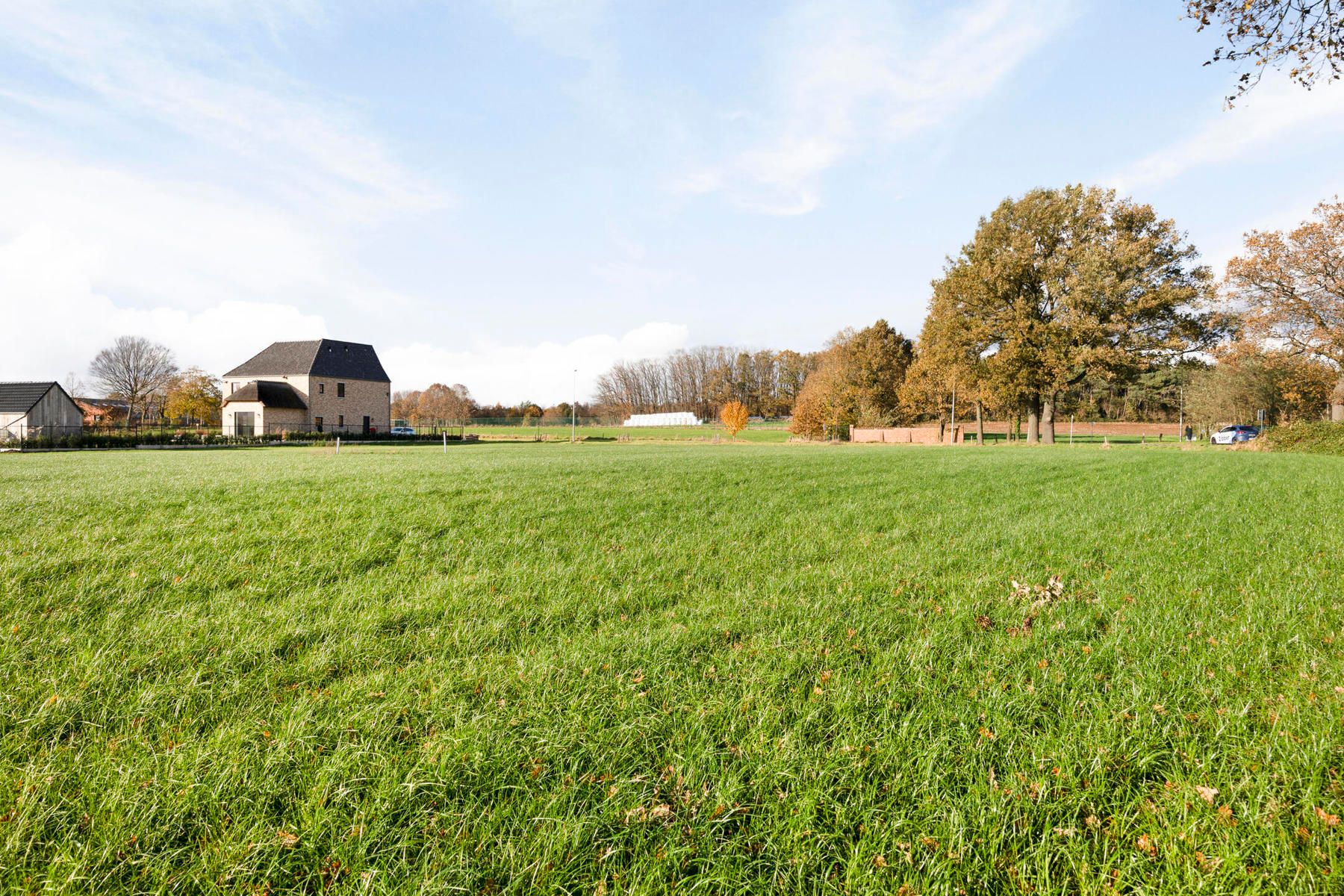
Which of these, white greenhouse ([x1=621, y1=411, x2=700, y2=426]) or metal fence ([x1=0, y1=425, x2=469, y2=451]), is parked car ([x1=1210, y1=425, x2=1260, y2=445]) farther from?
white greenhouse ([x1=621, y1=411, x2=700, y2=426])

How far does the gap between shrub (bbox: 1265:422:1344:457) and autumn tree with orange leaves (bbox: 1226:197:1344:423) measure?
2540mm

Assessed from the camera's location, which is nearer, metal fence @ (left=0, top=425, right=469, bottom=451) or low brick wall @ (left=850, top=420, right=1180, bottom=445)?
metal fence @ (left=0, top=425, right=469, bottom=451)

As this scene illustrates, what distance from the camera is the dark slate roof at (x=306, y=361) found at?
58.8 m

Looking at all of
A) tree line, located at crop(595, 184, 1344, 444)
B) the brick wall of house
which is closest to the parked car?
tree line, located at crop(595, 184, 1344, 444)

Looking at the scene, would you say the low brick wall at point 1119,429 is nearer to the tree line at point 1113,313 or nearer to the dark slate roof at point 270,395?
the tree line at point 1113,313

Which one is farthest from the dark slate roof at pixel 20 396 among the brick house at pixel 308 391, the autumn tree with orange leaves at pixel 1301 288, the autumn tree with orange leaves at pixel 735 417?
the autumn tree with orange leaves at pixel 1301 288

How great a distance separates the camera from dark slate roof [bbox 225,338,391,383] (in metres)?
58.8

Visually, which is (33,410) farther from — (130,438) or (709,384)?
(709,384)

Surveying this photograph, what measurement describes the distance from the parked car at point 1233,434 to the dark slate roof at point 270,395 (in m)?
80.5

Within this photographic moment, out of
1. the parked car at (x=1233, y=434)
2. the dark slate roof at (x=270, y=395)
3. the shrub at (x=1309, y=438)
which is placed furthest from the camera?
the dark slate roof at (x=270, y=395)

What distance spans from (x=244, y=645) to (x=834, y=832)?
12.6ft

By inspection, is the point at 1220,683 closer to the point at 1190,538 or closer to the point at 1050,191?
the point at 1190,538

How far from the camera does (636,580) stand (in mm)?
5465

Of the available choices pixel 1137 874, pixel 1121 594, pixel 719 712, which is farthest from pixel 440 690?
pixel 1121 594
